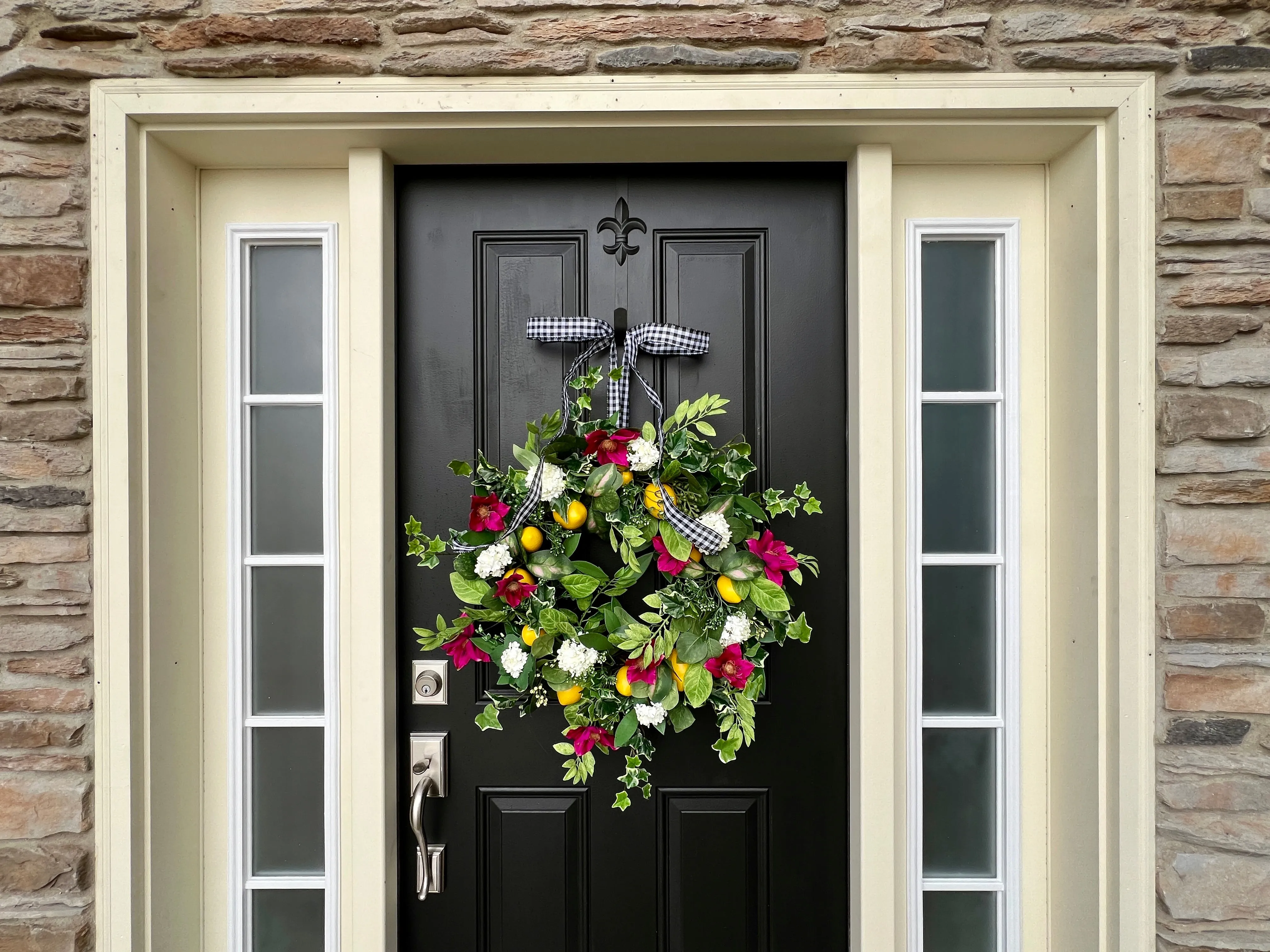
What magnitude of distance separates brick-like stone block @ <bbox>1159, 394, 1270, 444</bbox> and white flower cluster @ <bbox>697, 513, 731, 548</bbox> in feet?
2.73

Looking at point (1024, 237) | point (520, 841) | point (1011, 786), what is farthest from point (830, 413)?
point (520, 841)

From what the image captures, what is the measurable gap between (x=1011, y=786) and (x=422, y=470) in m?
1.45

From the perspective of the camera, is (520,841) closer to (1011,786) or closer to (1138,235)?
(1011,786)

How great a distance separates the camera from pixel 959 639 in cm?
147

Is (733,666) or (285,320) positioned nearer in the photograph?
(733,666)

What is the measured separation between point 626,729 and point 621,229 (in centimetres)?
104

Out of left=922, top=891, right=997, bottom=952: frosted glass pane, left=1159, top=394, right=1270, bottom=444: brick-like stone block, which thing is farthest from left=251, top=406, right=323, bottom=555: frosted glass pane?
left=1159, top=394, right=1270, bottom=444: brick-like stone block

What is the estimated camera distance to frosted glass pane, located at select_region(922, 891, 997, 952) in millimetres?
1466

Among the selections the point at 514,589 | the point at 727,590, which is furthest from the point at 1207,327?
the point at 514,589

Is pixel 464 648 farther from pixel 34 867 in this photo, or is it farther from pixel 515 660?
pixel 34 867

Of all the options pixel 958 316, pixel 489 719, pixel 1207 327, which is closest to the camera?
pixel 1207 327

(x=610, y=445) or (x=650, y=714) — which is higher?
(x=610, y=445)

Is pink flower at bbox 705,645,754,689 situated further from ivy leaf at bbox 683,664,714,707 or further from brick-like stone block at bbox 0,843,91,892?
brick-like stone block at bbox 0,843,91,892

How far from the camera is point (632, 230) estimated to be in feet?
4.81
